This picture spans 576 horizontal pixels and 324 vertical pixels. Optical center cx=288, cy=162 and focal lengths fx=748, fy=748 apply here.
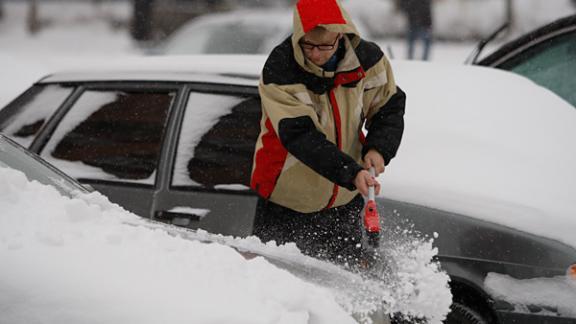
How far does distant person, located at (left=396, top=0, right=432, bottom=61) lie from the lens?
38.6 ft

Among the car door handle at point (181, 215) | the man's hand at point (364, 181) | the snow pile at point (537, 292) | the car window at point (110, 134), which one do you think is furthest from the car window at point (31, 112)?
the snow pile at point (537, 292)

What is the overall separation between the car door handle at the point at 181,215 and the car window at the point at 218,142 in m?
0.13

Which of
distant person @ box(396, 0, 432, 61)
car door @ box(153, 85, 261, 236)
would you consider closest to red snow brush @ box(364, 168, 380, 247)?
car door @ box(153, 85, 261, 236)

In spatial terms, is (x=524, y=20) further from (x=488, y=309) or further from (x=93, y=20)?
(x=488, y=309)

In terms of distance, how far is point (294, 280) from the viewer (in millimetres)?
2307

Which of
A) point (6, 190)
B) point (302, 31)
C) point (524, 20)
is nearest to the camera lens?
point (6, 190)

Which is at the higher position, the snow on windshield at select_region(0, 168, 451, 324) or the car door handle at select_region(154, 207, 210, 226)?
the snow on windshield at select_region(0, 168, 451, 324)

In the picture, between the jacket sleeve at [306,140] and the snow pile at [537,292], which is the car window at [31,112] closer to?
the jacket sleeve at [306,140]

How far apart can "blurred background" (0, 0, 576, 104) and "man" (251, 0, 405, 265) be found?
5.40 m

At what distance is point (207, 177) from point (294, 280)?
4.35ft

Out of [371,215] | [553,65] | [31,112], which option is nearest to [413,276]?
[371,215]

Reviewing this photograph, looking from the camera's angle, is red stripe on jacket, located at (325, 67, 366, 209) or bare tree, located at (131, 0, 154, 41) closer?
red stripe on jacket, located at (325, 67, 366, 209)

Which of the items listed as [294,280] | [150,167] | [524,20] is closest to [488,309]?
[294,280]

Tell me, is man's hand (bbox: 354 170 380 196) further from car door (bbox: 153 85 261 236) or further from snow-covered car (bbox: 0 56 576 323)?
car door (bbox: 153 85 261 236)
